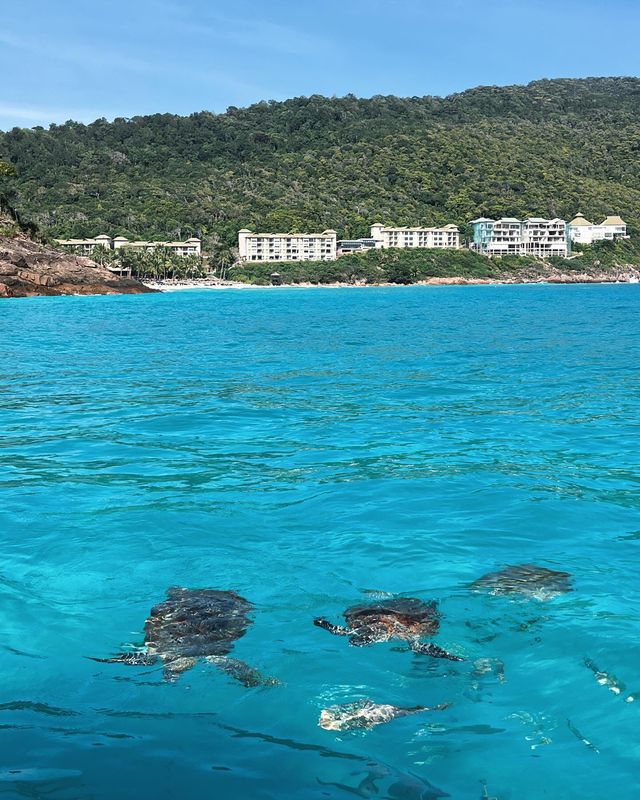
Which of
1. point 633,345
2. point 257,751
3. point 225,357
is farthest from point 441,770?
point 633,345

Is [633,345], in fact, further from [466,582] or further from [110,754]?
[110,754]

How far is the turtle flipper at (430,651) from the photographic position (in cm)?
699

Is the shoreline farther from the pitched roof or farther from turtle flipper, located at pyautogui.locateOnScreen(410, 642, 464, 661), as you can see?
turtle flipper, located at pyautogui.locateOnScreen(410, 642, 464, 661)

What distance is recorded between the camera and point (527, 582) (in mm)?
8641

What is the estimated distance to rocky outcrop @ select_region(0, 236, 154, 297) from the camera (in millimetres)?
100938

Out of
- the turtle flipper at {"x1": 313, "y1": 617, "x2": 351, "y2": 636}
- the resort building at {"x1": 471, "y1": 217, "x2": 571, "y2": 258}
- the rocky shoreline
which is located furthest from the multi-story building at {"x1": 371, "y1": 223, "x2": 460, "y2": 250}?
the turtle flipper at {"x1": 313, "y1": 617, "x2": 351, "y2": 636}

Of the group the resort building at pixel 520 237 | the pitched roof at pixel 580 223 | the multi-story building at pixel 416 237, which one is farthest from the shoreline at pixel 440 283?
the multi-story building at pixel 416 237

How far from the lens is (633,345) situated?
3581cm

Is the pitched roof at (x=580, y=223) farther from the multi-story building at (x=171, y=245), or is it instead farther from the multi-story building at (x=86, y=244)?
the multi-story building at (x=86, y=244)

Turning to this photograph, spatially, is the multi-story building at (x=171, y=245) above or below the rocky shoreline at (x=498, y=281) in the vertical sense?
above

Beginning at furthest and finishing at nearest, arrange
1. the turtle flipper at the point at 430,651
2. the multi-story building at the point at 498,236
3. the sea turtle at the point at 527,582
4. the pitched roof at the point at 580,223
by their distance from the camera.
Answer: the pitched roof at the point at 580,223, the multi-story building at the point at 498,236, the sea turtle at the point at 527,582, the turtle flipper at the point at 430,651

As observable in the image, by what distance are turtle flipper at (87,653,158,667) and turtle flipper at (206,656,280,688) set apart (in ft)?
1.61

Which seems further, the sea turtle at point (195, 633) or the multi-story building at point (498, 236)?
the multi-story building at point (498, 236)

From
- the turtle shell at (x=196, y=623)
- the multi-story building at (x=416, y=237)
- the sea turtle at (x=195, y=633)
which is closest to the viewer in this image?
the sea turtle at (x=195, y=633)
